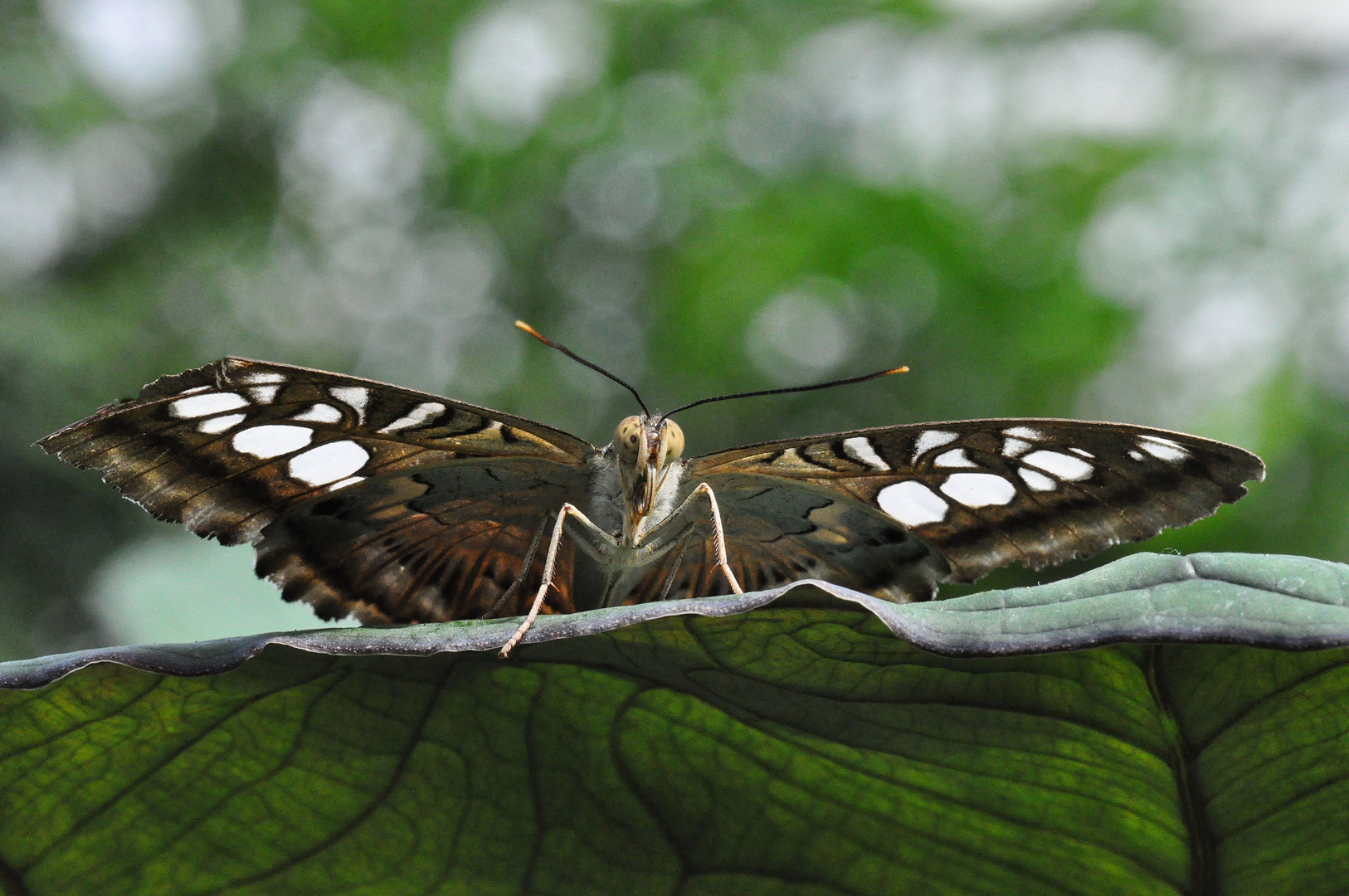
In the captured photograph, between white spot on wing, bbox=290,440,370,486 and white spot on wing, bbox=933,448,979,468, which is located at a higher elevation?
white spot on wing, bbox=933,448,979,468

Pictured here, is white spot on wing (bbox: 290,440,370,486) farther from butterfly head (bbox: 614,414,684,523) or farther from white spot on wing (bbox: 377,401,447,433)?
butterfly head (bbox: 614,414,684,523)

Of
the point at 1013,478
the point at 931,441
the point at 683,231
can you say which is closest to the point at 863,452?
the point at 931,441

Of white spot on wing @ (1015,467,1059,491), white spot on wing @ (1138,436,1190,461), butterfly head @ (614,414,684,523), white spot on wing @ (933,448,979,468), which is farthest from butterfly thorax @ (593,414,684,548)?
white spot on wing @ (1138,436,1190,461)

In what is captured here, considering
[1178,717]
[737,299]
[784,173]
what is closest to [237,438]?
[1178,717]

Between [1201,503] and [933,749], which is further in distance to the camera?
[1201,503]

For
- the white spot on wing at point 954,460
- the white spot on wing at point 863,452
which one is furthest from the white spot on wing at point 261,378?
the white spot on wing at point 954,460

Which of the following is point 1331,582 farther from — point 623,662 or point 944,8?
point 944,8

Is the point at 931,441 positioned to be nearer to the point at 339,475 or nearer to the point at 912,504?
the point at 912,504
